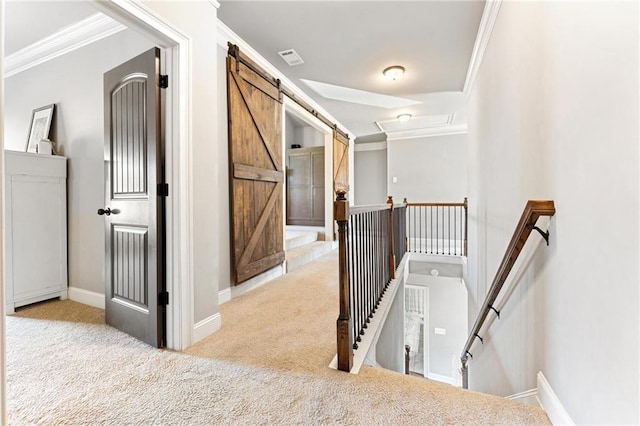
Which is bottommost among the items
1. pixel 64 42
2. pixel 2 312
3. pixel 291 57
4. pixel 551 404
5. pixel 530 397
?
pixel 530 397

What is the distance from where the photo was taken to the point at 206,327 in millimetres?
2033

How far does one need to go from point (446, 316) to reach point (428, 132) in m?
4.25

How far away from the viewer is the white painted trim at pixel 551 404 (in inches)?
47.3

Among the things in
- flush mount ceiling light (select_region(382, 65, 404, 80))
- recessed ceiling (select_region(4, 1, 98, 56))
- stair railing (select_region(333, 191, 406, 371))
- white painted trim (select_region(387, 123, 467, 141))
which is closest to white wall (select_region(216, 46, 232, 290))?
recessed ceiling (select_region(4, 1, 98, 56))

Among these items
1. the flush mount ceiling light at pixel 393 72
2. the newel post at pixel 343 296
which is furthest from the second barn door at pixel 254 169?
the newel post at pixel 343 296

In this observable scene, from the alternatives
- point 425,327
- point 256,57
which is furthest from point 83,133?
point 425,327

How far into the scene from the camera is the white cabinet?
2475mm

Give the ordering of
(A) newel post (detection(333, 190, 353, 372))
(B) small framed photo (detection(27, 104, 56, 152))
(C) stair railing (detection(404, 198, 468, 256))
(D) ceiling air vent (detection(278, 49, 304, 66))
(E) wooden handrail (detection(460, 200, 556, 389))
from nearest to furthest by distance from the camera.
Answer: (E) wooden handrail (detection(460, 200, 556, 389)) → (A) newel post (detection(333, 190, 353, 372)) → (B) small framed photo (detection(27, 104, 56, 152)) → (D) ceiling air vent (detection(278, 49, 304, 66)) → (C) stair railing (detection(404, 198, 468, 256))

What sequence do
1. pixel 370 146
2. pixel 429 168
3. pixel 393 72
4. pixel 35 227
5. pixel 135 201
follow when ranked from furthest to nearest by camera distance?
1. pixel 370 146
2. pixel 429 168
3. pixel 393 72
4. pixel 35 227
5. pixel 135 201

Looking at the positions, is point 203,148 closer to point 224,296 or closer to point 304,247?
point 224,296

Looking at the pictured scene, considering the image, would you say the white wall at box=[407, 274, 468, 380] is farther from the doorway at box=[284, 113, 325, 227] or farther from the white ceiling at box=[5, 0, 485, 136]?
the white ceiling at box=[5, 0, 485, 136]

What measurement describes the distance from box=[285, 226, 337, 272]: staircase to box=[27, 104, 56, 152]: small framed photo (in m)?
2.92

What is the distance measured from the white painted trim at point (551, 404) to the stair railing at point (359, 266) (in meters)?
0.94

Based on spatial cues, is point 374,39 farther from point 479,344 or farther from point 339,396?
point 479,344
